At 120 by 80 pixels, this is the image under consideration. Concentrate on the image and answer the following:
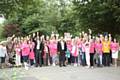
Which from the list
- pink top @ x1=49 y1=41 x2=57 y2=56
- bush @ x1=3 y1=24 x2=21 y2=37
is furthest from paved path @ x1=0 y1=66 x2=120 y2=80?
bush @ x1=3 y1=24 x2=21 y2=37

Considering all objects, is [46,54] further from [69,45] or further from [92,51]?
[92,51]

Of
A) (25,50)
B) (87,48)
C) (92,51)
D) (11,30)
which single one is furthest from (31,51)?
(11,30)

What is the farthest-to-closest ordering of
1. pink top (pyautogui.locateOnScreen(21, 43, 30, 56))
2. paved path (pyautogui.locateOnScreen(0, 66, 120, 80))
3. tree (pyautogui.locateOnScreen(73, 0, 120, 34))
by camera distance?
tree (pyautogui.locateOnScreen(73, 0, 120, 34)) → pink top (pyautogui.locateOnScreen(21, 43, 30, 56)) → paved path (pyautogui.locateOnScreen(0, 66, 120, 80))

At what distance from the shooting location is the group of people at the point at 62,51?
23516 millimetres

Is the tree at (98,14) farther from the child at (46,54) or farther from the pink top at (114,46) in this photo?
the child at (46,54)

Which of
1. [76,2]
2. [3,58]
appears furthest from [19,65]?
[76,2]

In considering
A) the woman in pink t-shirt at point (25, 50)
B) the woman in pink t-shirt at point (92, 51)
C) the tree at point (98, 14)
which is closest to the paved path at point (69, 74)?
the woman in pink t-shirt at point (92, 51)

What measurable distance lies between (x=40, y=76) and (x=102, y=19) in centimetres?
1118

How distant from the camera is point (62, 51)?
23.9 metres

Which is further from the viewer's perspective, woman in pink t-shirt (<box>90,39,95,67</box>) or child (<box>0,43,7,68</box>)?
child (<box>0,43,7,68</box>)

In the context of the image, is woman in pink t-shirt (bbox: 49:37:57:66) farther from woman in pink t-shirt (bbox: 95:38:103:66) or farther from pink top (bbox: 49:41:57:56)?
woman in pink t-shirt (bbox: 95:38:103:66)

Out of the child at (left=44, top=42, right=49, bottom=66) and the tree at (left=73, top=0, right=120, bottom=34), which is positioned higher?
the tree at (left=73, top=0, right=120, bottom=34)

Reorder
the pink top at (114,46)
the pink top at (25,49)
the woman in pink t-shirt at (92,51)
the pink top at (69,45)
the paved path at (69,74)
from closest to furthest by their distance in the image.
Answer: the paved path at (69,74)
the woman in pink t-shirt at (92,51)
the pink top at (114,46)
the pink top at (25,49)
the pink top at (69,45)

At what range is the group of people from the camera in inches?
926
